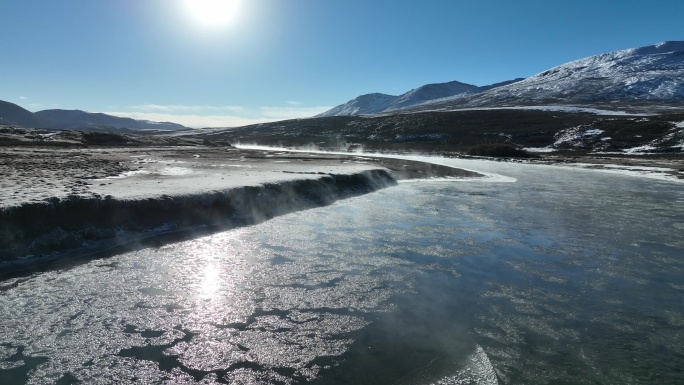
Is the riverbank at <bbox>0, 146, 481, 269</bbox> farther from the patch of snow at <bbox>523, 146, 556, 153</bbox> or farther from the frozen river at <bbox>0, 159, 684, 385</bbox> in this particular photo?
the patch of snow at <bbox>523, 146, 556, 153</bbox>

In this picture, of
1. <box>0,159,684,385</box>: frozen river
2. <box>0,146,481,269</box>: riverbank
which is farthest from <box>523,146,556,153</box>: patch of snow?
<box>0,159,684,385</box>: frozen river

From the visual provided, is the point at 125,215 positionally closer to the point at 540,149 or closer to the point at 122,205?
the point at 122,205

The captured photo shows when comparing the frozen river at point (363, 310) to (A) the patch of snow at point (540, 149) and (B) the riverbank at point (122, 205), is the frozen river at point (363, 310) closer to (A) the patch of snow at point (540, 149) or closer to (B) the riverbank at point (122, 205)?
(B) the riverbank at point (122, 205)

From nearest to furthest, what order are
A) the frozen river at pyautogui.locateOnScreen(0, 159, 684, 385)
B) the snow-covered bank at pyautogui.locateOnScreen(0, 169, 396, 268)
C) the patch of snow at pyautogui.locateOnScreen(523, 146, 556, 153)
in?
the frozen river at pyautogui.locateOnScreen(0, 159, 684, 385) < the snow-covered bank at pyautogui.locateOnScreen(0, 169, 396, 268) < the patch of snow at pyautogui.locateOnScreen(523, 146, 556, 153)

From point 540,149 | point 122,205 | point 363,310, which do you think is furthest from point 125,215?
point 540,149

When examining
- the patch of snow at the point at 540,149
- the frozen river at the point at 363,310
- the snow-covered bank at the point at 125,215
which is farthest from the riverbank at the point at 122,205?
the patch of snow at the point at 540,149
